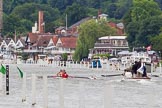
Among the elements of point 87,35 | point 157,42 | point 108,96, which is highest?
point 87,35

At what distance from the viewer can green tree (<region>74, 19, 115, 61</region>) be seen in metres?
152

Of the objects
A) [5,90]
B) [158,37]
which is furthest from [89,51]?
[5,90]

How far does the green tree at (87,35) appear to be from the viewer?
152m

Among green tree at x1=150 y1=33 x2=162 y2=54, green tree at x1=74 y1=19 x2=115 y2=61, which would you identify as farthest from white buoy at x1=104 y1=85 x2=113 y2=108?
green tree at x1=74 y1=19 x2=115 y2=61

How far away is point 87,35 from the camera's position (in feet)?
507

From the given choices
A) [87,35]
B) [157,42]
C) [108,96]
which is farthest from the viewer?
[87,35]

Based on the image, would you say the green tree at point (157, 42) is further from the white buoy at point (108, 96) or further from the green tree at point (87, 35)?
the white buoy at point (108, 96)

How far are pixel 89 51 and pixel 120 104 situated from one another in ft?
410

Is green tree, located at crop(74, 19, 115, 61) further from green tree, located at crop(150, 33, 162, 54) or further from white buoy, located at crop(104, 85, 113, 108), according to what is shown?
white buoy, located at crop(104, 85, 113, 108)

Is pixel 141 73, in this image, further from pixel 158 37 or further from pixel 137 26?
pixel 137 26

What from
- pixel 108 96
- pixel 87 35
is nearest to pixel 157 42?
pixel 87 35

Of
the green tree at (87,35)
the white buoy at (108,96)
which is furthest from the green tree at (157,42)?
the white buoy at (108,96)

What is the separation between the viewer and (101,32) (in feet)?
546

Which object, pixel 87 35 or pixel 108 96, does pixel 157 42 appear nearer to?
pixel 87 35
